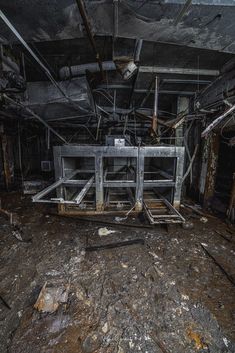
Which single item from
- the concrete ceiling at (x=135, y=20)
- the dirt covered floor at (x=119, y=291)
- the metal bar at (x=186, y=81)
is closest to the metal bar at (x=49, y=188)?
the dirt covered floor at (x=119, y=291)

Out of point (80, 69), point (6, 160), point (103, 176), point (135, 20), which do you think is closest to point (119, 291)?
point (103, 176)

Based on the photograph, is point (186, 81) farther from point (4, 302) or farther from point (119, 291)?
point (4, 302)

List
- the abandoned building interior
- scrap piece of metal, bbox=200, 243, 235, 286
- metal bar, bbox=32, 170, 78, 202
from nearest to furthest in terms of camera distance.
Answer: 1. the abandoned building interior
2. scrap piece of metal, bbox=200, 243, 235, 286
3. metal bar, bbox=32, 170, 78, 202

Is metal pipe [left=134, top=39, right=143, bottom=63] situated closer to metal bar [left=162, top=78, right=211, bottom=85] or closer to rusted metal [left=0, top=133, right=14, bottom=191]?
metal bar [left=162, top=78, right=211, bottom=85]

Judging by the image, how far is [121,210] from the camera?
304 cm

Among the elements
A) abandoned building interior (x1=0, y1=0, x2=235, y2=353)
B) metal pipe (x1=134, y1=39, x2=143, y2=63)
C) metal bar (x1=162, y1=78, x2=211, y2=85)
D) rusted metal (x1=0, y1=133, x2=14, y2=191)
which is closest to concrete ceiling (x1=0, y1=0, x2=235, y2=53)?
abandoned building interior (x1=0, y1=0, x2=235, y2=353)

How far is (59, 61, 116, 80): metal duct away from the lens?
2.64 meters

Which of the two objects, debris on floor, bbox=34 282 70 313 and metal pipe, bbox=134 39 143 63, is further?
metal pipe, bbox=134 39 143 63

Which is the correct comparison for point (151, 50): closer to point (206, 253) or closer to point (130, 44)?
point (130, 44)

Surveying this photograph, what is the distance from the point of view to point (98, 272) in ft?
5.81

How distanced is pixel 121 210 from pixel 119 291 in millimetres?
1561

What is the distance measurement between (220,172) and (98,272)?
15.8 ft

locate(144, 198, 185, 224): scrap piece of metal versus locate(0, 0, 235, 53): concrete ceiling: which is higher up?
locate(0, 0, 235, 53): concrete ceiling

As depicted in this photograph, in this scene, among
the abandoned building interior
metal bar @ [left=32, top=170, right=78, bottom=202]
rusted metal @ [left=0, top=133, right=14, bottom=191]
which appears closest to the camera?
the abandoned building interior
